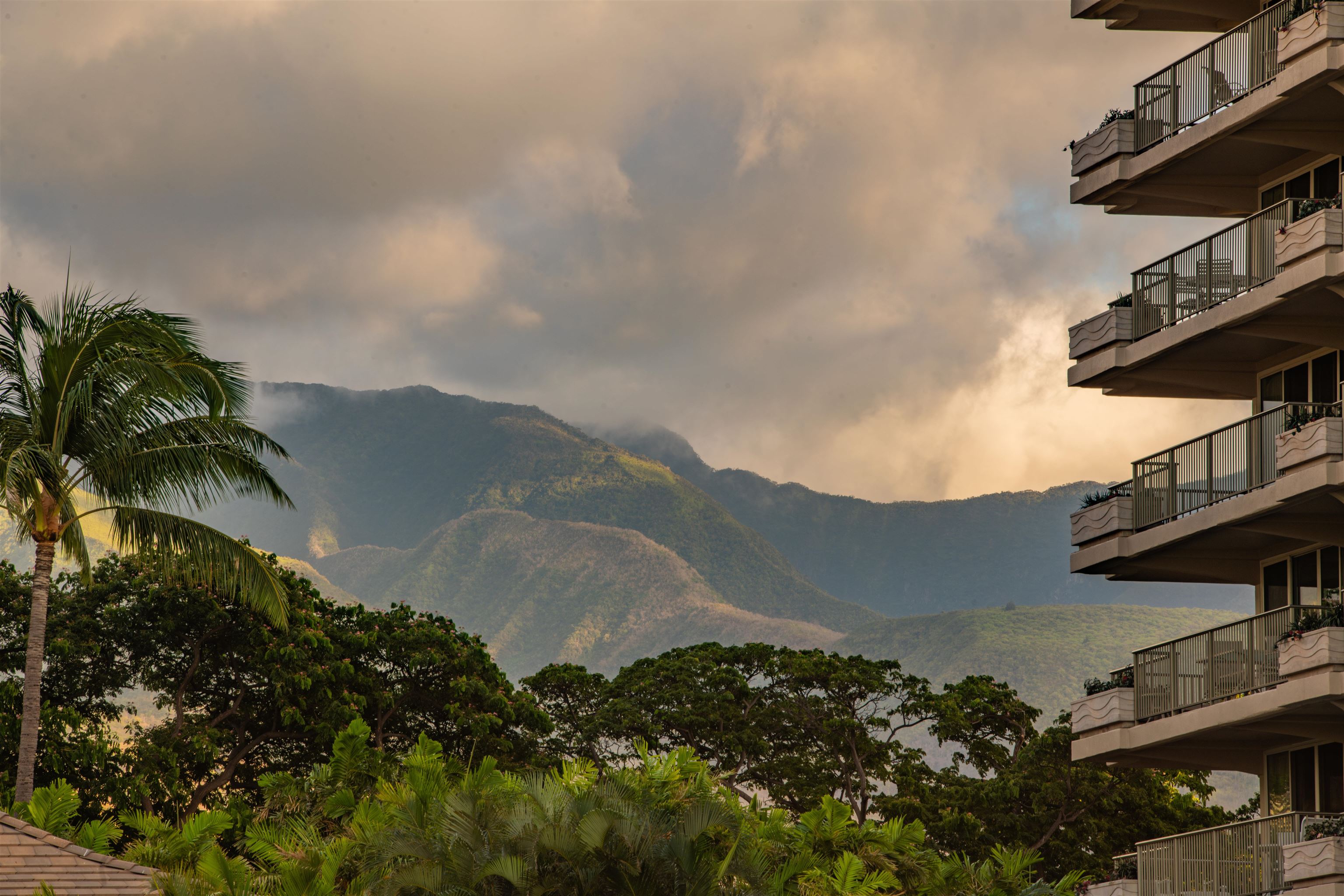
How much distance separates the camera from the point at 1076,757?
28047 millimetres

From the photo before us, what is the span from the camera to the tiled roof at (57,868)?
20.4 m

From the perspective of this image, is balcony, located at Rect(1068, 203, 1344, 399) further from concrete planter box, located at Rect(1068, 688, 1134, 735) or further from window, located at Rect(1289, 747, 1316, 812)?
window, located at Rect(1289, 747, 1316, 812)

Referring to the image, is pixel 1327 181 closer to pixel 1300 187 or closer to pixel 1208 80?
pixel 1300 187

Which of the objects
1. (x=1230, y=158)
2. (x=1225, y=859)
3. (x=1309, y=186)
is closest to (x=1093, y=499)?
(x=1230, y=158)

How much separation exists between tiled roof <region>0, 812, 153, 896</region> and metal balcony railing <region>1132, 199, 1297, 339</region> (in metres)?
19.3

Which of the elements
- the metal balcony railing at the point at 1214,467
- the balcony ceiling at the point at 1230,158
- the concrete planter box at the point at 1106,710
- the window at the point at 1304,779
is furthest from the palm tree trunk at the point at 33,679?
the window at the point at 1304,779

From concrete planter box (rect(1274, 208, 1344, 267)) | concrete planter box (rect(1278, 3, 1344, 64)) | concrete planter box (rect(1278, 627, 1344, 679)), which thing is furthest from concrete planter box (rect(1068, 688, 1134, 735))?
concrete planter box (rect(1278, 3, 1344, 64))

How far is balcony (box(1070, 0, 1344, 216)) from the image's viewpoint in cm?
2483

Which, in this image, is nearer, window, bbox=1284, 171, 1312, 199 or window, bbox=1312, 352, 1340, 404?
window, bbox=1312, 352, 1340, 404

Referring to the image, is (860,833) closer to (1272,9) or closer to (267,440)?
(267,440)

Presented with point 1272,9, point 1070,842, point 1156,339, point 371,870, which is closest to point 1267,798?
point 1156,339

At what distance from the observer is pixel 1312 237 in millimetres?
24125

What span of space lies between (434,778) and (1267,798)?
1411 cm

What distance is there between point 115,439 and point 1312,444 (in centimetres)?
2047
